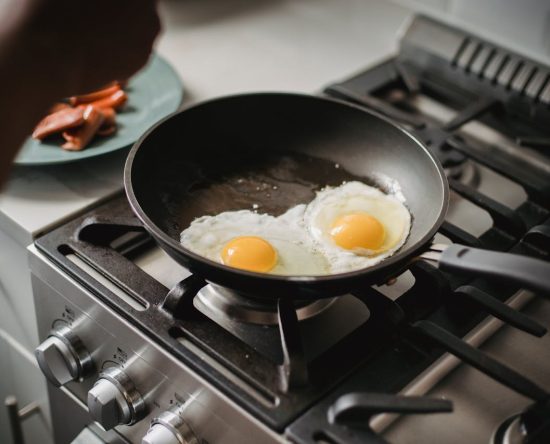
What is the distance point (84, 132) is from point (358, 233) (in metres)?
0.42

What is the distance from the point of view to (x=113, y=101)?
1.17 m

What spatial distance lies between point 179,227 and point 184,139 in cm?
14

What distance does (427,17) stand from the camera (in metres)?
1.36

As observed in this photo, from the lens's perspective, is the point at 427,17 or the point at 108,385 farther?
the point at 427,17

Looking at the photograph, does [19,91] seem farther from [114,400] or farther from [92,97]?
[92,97]

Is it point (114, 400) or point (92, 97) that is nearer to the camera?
point (114, 400)

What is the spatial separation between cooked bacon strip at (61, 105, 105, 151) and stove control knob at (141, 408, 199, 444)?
0.41 m

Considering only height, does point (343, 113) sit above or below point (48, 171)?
above

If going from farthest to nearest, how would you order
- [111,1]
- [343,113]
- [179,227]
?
[343,113] → [179,227] → [111,1]

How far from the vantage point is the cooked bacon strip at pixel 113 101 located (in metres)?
1.16

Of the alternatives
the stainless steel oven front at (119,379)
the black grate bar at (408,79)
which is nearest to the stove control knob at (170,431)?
the stainless steel oven front at (119,379)

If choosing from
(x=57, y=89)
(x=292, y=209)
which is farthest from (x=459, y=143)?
(x=57, y=89)

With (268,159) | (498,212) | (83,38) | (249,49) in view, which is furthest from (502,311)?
(249,49)

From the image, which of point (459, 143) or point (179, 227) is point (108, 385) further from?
point (459, 143)
